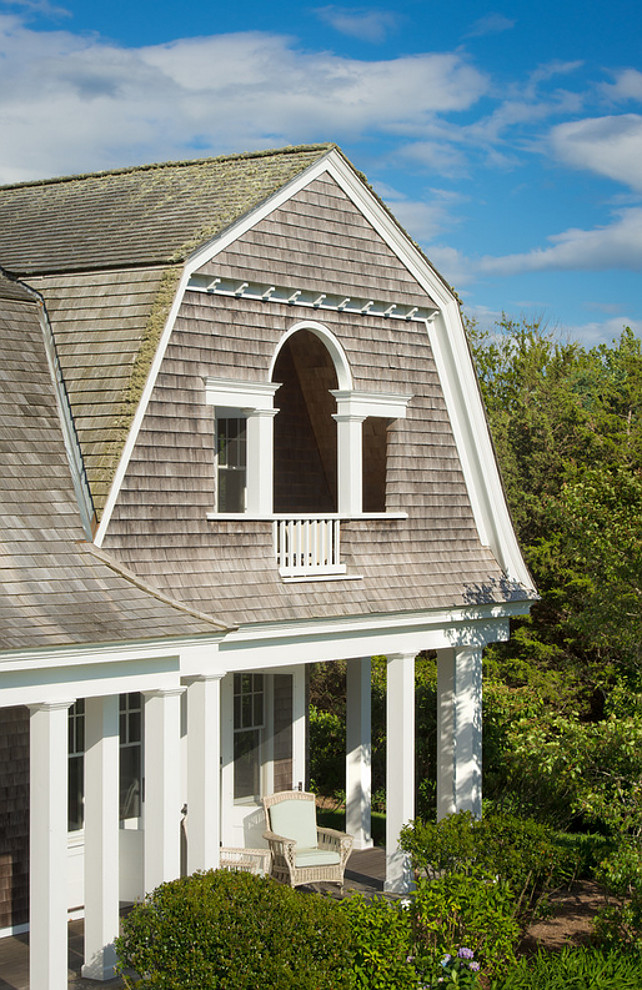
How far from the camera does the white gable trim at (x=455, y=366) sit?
1259 cm

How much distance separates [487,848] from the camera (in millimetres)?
11484

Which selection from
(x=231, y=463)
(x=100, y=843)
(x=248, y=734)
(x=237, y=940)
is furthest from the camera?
(x=248, y=734)

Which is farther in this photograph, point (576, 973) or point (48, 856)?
point (576, 973)

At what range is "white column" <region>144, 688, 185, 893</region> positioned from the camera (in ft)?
32.8

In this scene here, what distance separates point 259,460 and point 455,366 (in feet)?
9.91

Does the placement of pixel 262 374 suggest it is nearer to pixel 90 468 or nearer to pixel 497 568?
pixel 90 468

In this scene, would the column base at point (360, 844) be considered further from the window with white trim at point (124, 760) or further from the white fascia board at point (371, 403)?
the white fascia board at point (371, 403)

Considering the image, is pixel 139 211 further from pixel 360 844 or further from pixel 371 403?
pixel 360 844

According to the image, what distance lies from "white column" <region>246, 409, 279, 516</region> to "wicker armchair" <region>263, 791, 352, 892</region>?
133 inches

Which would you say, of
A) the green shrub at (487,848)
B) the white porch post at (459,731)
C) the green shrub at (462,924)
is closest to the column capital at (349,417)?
the white porch post at (459,731)

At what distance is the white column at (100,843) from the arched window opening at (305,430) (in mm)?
5793

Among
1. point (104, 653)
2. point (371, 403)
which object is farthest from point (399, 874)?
point (104, 653)

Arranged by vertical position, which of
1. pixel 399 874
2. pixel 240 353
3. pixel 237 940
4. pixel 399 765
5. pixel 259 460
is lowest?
pixel 399 874

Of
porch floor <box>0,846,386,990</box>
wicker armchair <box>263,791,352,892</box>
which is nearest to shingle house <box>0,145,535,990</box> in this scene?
porch floor <box>0,846,386,990</box>
